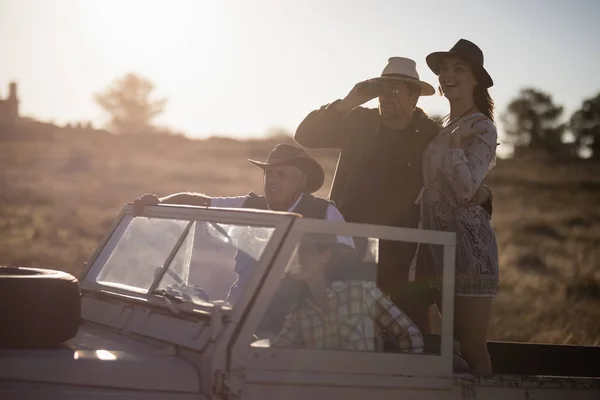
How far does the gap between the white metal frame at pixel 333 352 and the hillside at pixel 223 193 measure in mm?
7093

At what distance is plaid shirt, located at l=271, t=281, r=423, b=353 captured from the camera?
4.19 m

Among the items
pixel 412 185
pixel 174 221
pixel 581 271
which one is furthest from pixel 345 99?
pixel 581 271

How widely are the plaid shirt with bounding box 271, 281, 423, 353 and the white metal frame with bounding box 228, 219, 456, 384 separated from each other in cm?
6

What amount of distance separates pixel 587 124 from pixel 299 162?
155 feet

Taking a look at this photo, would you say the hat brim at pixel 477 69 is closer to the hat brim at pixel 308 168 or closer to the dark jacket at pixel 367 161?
the dark jacket at pixel 367 161

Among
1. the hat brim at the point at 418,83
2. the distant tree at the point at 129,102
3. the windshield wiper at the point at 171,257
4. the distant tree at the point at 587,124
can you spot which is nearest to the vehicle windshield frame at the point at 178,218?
the windshield wiper at the point at 171,257

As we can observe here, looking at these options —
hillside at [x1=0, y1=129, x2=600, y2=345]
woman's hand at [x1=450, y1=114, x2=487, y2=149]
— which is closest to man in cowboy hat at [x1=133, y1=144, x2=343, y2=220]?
woman's hand at [x1=450, y1=114, x2=487, y2=149]

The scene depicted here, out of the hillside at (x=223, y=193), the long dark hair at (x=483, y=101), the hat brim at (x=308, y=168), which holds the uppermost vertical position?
the long dark hair at (x=483, y=101)

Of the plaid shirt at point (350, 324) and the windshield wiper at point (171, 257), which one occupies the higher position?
the windshield wiper at point (171, 257)

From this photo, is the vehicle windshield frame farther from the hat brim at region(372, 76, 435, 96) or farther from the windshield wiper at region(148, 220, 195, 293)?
the hat brim at region(372, 76, 435, 96)

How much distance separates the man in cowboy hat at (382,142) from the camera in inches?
227

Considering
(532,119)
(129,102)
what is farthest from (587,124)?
(129,102)

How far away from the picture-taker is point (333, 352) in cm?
415

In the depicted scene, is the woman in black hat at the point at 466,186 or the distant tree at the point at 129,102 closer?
the woman in black hat at the point at 466,186
